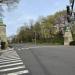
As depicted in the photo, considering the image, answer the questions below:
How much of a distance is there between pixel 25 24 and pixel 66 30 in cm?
7742

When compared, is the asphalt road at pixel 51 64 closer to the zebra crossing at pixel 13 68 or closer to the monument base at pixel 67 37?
the zebra crossing at pixel 13 68

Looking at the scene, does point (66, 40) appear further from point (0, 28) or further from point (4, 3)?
point (4, 3)

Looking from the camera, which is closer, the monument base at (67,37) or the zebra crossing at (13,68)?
the zebra crossing at (13,68)

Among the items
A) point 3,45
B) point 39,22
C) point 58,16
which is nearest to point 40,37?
point 39,22

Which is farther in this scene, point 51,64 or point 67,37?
point 67,37

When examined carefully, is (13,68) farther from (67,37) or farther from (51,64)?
(67,37)

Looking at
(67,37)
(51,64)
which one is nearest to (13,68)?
(51,64)

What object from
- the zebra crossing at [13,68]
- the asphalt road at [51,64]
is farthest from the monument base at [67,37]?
the zebra crossing at [13,68]

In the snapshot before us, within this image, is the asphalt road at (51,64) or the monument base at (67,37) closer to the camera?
the asphalt road at (51,64)

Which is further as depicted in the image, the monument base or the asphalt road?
the monument base

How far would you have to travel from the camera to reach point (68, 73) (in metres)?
12.8

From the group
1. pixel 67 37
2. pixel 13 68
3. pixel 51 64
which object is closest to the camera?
pixel 13 68

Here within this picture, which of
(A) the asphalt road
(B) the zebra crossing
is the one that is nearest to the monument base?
(A) the asphalt road

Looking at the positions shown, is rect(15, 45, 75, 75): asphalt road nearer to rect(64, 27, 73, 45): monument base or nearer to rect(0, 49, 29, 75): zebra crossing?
rect(0, 49, 29, 75): zebra crossing
